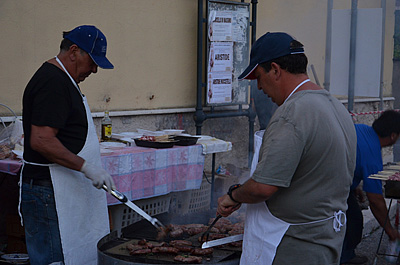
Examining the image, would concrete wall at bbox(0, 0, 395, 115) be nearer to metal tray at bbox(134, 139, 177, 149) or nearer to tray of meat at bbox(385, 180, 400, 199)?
metal tray at bbox(134, 139, 177, 149)

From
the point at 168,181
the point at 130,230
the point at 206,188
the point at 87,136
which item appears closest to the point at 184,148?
the point at 168,181

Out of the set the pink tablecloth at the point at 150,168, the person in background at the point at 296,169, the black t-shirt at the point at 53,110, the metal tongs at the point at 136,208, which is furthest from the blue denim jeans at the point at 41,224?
the person in background at the point at 296,169

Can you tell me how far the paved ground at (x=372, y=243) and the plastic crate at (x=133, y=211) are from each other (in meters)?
2.29

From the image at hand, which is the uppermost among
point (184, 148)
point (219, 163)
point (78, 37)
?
point (78, 37)

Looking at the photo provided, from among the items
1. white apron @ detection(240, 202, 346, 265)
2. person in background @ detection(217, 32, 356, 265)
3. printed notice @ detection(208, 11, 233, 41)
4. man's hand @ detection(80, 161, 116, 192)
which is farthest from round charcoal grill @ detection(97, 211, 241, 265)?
printed notice @ detection(208, 11, 233, 41)

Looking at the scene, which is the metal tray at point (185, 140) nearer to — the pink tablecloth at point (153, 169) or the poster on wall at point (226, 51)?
the pink tablecloth at point (153, 169)

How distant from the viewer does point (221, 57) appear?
24.8 feet

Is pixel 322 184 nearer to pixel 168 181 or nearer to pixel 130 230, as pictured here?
pixel 130 230

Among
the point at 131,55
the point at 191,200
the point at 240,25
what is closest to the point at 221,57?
the point at 240,25

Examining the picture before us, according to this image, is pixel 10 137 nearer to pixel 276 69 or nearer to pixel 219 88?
pixel 276 69

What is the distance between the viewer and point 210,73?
24.3ft

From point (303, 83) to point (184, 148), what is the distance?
2.80 meters

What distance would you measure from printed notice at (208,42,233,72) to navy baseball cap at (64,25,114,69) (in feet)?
13.6

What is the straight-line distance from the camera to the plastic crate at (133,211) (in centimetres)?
463
